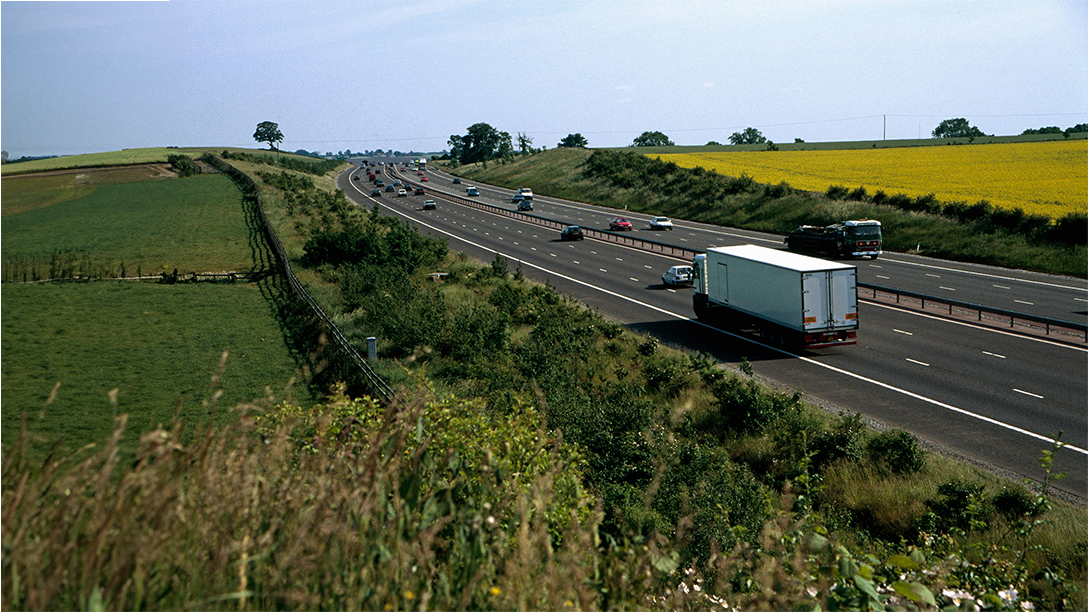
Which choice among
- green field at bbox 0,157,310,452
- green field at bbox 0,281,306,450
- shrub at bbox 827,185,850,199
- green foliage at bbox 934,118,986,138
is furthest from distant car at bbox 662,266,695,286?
green foliage at bbox 934,118,986,138

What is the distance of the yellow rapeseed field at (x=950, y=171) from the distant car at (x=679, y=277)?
27.0m

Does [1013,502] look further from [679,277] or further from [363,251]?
[363,251]

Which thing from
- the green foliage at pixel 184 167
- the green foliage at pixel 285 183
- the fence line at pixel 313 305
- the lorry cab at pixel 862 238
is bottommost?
the lorry cab at pixel 862 238

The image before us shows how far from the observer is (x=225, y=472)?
430 centimetres

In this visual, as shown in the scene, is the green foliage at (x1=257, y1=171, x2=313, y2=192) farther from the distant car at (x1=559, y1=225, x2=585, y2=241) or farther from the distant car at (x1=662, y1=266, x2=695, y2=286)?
the distant car at (x1=662, y1=266, x2=695, y2=286)

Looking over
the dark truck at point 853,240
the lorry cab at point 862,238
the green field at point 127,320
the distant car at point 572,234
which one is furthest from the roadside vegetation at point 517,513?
the distant car at point 572,234

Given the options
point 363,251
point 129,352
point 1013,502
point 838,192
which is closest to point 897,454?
point 1013,502

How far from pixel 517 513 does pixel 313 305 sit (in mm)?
25301

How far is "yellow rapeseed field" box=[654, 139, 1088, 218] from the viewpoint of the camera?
60062 mm

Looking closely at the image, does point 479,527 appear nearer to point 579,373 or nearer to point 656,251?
point 579,373

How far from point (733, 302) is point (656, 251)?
89.4ft

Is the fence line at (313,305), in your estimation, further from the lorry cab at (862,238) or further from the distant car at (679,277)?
the lorry cab at (862,238)

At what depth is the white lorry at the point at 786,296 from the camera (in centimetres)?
2600

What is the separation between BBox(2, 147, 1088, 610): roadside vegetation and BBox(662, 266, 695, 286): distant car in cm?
2081
